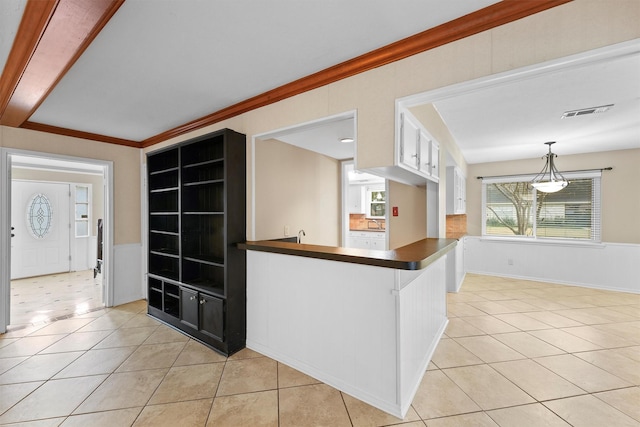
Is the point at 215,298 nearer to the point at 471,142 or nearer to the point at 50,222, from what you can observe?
the point at 471,142

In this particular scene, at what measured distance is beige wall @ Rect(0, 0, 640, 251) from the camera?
133 centimetres

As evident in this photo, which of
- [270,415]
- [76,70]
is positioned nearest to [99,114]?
[76,70]

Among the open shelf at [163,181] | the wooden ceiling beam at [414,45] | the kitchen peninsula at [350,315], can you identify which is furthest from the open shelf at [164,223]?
the wooden ceiling beam at [414,45]

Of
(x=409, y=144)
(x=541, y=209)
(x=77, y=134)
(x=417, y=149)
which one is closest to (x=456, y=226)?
(x=541, y=209)

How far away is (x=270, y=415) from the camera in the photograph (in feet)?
6.00

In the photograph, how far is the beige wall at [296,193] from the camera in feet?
9.89

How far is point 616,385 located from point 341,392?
213cm

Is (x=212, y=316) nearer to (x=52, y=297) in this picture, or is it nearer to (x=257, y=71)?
(x=257, y=71)

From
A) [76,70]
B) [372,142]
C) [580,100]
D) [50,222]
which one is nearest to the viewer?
[372,142]

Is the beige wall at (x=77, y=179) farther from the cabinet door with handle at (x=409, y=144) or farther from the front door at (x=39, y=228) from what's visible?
the cabinet door with handle at (x=409, y=144)

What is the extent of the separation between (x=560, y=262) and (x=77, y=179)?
33.5ft

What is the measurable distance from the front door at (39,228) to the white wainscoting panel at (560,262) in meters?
8.80

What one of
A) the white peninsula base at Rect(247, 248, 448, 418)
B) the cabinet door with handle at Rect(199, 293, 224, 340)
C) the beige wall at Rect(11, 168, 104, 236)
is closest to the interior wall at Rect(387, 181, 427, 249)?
the white peninsula base at Rect(247, 248, 448, 418)

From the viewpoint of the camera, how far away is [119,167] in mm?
4164
